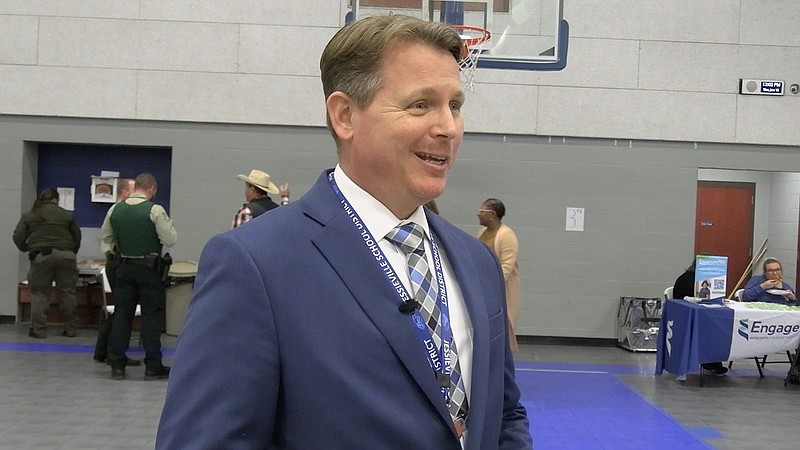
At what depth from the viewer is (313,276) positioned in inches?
49.9

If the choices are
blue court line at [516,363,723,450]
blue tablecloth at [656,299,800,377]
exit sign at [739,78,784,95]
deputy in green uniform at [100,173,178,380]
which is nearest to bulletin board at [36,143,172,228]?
deputy in green uniform at [100,173,178,380]

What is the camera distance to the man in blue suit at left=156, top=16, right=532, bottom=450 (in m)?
1.20

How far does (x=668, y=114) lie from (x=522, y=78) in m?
1.84

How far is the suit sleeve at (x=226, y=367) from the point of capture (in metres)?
1.17

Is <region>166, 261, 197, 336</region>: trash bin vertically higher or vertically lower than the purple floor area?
higher

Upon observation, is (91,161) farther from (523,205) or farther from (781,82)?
(781,82)

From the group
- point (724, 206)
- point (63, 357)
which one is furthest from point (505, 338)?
point (724, 206)

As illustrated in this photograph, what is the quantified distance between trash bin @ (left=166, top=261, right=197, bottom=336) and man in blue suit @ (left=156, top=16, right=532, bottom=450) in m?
8.38

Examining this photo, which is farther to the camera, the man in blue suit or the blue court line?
the blue court line

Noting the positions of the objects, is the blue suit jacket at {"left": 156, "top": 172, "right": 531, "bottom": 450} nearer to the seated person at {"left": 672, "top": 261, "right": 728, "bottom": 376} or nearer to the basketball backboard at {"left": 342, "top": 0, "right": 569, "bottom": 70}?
the basketball backboard at {"left": 342, "top": 0, "right": 569, "bottom": 70}

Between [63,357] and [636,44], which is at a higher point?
[636,44]

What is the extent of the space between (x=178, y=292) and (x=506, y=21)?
15.3 ft

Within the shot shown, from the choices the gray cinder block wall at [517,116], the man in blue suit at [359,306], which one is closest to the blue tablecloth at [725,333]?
the gray cinder block wall at [517,116]

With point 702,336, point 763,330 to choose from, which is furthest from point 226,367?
point 763,330
